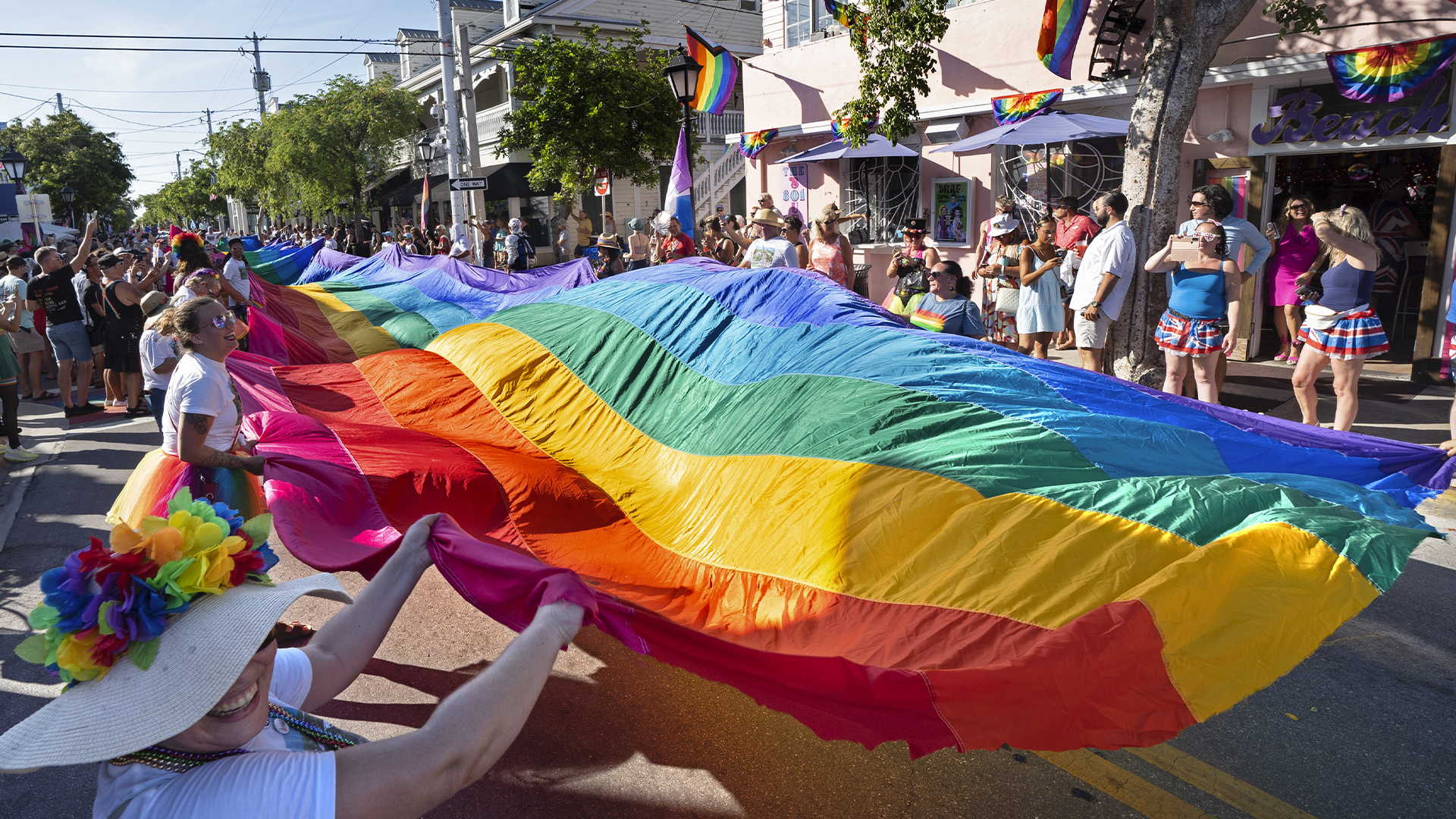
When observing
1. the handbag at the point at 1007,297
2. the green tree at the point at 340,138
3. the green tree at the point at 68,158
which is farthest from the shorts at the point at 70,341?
the green tree at the point at 68,158

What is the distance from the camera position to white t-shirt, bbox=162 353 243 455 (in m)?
4.34

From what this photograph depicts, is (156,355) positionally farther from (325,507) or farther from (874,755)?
(874,755)

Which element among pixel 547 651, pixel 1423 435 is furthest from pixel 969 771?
pixel 1423 435

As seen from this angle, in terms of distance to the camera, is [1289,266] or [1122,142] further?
[1122,142]

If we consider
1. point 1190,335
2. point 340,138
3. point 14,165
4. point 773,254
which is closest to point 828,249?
point 773,254

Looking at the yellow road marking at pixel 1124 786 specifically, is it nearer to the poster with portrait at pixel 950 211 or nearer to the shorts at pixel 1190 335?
the shorts at pixel 1190 335

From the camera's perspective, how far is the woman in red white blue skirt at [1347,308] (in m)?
6.56

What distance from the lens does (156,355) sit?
604 cm

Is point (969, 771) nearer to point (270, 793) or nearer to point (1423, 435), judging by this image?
point (270, 793)

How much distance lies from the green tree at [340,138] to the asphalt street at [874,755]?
34.9 metres

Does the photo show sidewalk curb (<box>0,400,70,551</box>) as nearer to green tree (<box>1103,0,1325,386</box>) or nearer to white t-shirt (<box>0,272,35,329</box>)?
white t-shirt (<box>0,272,35,329</box>)

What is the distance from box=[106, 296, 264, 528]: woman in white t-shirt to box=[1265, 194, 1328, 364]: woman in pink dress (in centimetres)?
991

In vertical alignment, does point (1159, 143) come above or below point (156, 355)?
above

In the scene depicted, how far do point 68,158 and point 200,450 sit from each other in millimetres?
56735
